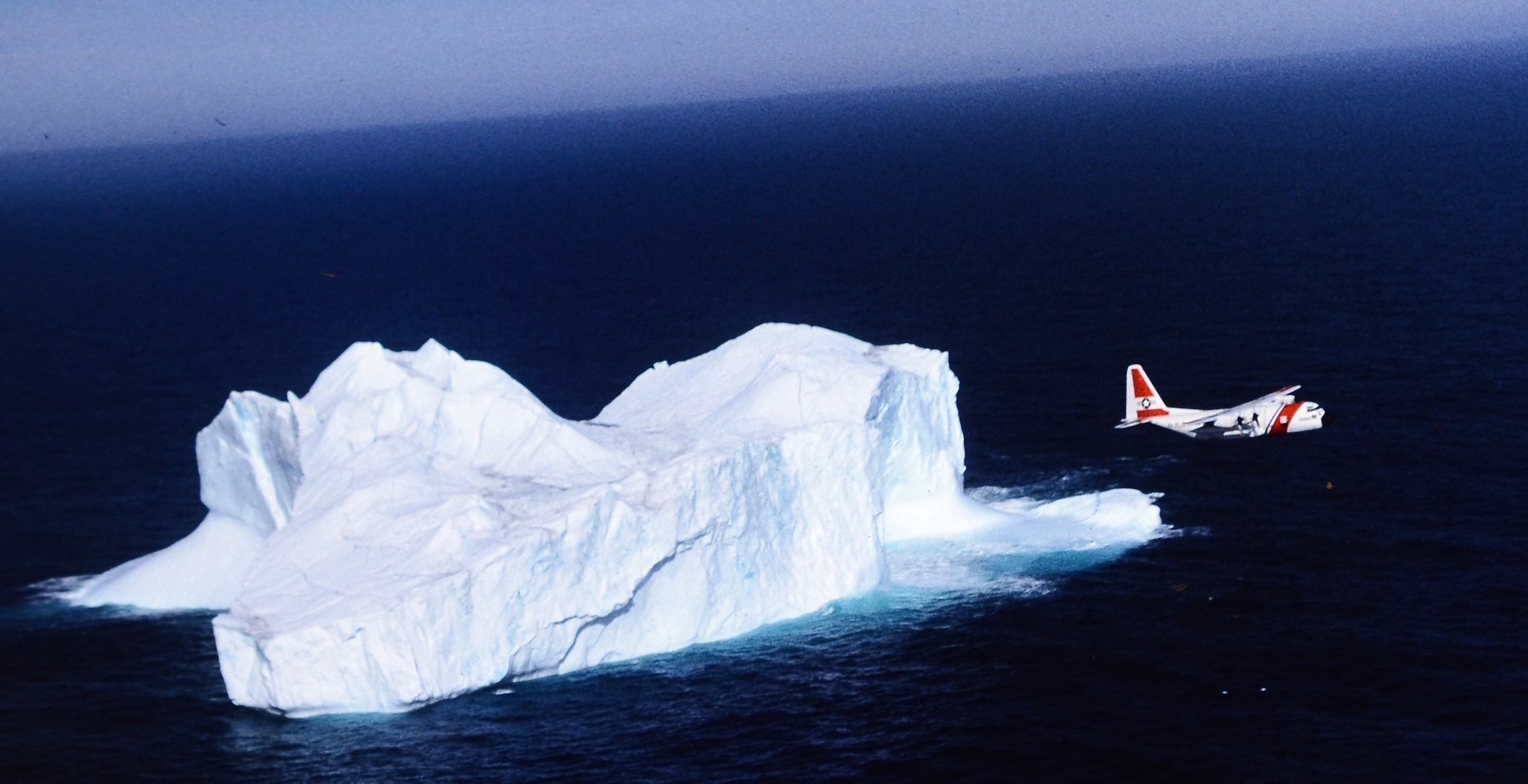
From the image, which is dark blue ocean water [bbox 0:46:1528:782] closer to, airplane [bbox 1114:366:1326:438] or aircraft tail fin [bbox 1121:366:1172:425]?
airplane [bbox 1114:366:1326:438]

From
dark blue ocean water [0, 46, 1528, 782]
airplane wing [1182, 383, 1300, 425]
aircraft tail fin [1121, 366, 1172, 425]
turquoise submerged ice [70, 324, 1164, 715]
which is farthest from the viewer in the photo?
aircraft tail fin [1121, 366, 1172, 425]

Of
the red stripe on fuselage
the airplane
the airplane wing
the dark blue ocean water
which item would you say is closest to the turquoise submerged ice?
the dark blue ocean water

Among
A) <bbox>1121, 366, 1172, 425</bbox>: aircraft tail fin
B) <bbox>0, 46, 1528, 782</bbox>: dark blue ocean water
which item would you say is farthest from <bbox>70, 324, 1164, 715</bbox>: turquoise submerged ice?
<bbox>1121, 366, 1172, 425</bbox>: aircraft tail fin

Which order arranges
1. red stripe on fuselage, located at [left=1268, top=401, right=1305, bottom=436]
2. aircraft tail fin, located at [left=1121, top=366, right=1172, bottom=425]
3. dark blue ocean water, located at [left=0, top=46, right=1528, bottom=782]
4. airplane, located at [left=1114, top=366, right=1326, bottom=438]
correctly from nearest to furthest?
dark blue ocean water, located at [left=0, top=46, right=1528, bottom=782]
red stripe on fuselage, located at [left=1268, top=401, right=1305, bottom=436]
airplane, located at [left=1114, top=366, right=1326, bottom=438]
aircraft tail fin, located at [left=1121, top=366, right=1172, bottom=425]

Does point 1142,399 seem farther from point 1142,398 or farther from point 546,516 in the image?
point 546,516

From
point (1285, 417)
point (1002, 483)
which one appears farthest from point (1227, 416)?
point (1002, 483)

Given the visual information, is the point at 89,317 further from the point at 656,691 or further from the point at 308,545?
the point at 656,691

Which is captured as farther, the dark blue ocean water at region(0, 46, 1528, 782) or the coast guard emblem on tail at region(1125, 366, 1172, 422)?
the coast guard emblem on tail at region(1125, 366, 1172, 422)
